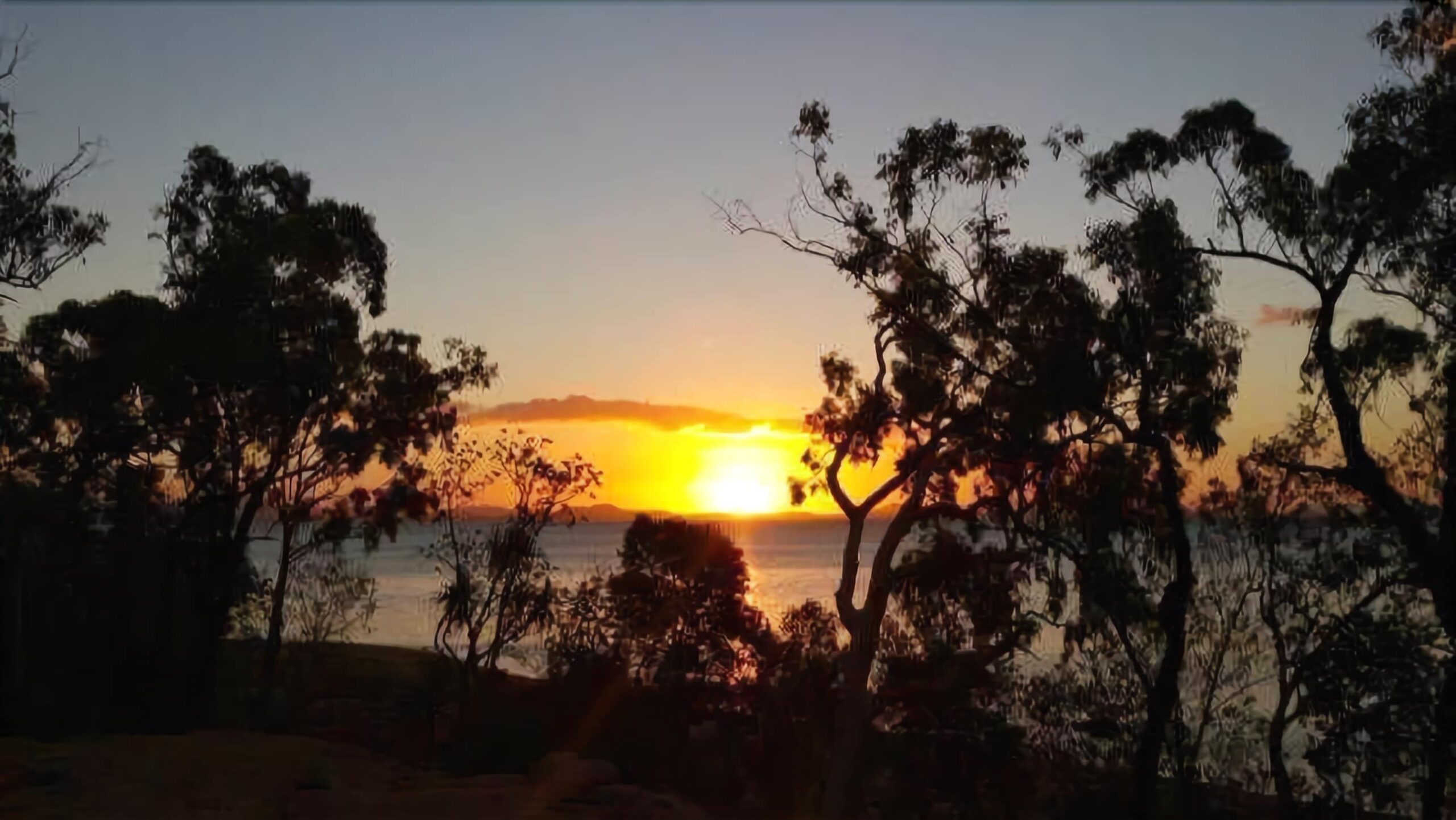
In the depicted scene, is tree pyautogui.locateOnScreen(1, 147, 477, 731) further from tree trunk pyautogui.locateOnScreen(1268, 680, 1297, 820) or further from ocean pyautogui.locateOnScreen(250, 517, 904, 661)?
tree trunk pyautogui.locateOnScreen(1268, 680, 1297, 820)

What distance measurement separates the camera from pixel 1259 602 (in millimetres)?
16984

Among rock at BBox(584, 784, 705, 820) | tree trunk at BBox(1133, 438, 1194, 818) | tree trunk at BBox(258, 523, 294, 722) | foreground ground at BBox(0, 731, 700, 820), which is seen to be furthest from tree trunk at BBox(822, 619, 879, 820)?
tree trunk at BBox(258, 523, 294, 722)

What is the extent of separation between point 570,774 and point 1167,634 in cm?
701

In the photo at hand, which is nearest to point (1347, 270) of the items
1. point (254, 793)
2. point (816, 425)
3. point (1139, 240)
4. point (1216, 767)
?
point (1139, 240)

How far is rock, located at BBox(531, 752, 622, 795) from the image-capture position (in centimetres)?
1061

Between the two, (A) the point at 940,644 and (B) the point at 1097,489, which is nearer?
(B) the point at 1097,489

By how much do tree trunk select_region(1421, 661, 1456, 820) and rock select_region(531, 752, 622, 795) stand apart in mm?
7828

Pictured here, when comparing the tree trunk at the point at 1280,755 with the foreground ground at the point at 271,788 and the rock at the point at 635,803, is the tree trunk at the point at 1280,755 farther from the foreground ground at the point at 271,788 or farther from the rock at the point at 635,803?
the rock at the point at 635,803

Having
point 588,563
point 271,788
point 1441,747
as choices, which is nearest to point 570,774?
point 271,788

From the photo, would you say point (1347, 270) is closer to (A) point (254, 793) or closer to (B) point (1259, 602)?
(B) point (1259, 602)

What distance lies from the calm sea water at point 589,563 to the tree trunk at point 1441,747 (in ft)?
22.0

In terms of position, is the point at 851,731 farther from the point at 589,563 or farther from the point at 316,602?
the point at 589,563

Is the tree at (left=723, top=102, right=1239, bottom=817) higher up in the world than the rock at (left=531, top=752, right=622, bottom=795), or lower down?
higher up

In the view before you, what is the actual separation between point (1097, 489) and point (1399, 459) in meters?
3.06
